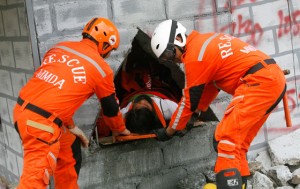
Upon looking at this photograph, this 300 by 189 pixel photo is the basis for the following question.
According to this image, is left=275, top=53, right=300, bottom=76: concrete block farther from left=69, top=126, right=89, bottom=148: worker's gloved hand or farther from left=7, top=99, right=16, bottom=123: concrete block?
left=7, top=99, right=16, bottom=123: concrete block

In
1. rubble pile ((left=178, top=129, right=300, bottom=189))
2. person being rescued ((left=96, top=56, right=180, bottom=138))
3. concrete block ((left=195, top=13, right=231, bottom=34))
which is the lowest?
rubble pile ((left=178, top=129, right=300, bottom=189))

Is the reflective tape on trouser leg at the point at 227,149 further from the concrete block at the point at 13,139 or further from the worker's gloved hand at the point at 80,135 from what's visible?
the concrete block at the point at 13,139

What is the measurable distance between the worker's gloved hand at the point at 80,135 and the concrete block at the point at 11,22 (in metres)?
1.14

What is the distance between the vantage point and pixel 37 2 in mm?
4996

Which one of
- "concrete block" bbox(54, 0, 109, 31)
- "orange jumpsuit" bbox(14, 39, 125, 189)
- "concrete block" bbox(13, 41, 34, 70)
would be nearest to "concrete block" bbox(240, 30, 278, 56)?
"concrete block" bbox(54, 0, 109, 31)

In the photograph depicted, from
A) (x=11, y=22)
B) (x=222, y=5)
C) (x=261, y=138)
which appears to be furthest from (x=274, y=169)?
(x=11, y=22)

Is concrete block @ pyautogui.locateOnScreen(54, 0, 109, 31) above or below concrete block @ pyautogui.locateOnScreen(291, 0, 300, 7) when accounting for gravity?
above

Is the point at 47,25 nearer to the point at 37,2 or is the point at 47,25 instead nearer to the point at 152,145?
the point at 37,2

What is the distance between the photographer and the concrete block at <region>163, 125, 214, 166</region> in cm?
600

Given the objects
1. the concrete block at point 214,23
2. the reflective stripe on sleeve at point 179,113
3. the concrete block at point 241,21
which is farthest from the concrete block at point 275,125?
the reflective stripe on sleeve at point 179,113

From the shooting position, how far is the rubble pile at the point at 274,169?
19.2 feet

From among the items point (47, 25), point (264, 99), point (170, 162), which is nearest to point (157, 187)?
point (170, 162)

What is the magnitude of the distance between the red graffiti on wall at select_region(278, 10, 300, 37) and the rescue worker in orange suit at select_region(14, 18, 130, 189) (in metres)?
2.36

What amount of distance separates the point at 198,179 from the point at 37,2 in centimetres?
249
